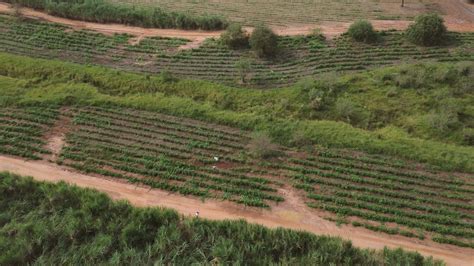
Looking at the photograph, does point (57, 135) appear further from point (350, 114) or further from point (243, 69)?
point (350, 114)

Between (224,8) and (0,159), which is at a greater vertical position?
(224,8)

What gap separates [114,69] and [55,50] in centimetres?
890

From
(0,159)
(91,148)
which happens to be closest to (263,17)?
(91,148)

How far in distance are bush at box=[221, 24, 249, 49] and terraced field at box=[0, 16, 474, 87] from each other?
0.86m

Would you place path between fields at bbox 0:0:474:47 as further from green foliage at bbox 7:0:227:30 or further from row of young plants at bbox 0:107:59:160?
row of young plants at bbox 0:107:59:160

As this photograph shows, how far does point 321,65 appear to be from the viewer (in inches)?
1518

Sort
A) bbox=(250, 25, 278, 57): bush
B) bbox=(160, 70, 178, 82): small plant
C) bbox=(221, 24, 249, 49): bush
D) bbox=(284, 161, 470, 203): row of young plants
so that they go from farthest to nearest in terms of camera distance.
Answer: bbox=(221, 24, 249, 49): bush < bbox=(250, 25, 278, 57): bush < bbox=(160, 70, 178, 82): small plant < bbox=(284, 161, 470, 203): row of young plants

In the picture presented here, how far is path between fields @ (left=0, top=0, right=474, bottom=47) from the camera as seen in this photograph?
43.2 meters

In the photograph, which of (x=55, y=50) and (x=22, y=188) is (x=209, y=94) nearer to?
(x=22, y=188)

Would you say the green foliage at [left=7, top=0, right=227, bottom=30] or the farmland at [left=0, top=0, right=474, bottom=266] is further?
the green foliage at [left=7, top=0, right=227, bottom=30]

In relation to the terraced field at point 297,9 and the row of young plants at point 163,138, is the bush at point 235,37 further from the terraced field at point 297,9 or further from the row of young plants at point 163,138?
the row of young plants at point 163,138

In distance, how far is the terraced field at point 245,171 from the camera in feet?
80.8

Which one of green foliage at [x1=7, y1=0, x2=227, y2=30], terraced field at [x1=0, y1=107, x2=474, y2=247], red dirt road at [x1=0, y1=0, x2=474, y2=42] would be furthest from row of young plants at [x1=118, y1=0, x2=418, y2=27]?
terraced field at [x1=0, y1=107, x2=474, y2=247]

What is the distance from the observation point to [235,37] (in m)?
41.2
